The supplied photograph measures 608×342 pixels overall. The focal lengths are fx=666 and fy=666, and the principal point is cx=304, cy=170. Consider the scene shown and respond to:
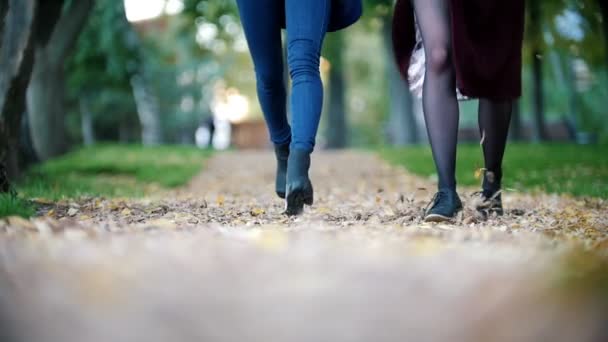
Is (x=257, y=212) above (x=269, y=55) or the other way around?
the other way around

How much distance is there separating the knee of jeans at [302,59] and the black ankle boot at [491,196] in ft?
3.38

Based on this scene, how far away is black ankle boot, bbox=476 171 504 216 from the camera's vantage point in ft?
10.6

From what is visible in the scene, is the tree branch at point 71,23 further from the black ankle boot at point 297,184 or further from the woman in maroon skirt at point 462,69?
the black ankle boot at point 297,184

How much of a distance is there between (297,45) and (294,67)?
0.34 feet

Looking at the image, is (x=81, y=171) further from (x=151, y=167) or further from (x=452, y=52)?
(x=452, y=52)

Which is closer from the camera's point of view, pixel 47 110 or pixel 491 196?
pixel 491 196

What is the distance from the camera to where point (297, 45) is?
3117mm

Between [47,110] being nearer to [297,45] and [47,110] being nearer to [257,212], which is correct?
[257,212]

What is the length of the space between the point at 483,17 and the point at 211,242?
2.12 meters

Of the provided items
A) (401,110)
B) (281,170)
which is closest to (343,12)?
(281,170)

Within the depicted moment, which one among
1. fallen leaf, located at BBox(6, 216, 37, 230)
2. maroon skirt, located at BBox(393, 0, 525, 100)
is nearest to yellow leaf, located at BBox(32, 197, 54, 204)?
fallen leaf, located at BBox(6, 216, 37, 230)

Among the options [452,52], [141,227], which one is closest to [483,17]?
[452,52]

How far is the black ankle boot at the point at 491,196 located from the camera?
128 inches

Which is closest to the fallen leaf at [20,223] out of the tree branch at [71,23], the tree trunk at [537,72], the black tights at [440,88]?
the black tights at [440,88]
